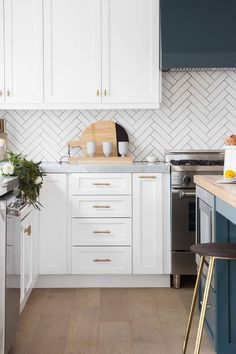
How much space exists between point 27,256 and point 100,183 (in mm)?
1008

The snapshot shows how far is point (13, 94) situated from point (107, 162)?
0.98 meters

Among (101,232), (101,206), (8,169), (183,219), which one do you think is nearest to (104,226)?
(101,232)

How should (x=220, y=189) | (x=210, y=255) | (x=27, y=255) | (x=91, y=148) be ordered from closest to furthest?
1. (x=210, y=255)
2. (x=220, y=189)
3. (x=27, y=255)
4. (x=91, y=148)

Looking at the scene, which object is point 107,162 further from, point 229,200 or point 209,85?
point 229,200

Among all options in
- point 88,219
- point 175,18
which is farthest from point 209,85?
point 88,219

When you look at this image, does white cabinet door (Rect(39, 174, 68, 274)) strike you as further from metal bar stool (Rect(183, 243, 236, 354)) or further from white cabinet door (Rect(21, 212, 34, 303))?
metal bar stool (Rect(183, 243, 236, 354))

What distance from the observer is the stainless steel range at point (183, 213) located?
440cm

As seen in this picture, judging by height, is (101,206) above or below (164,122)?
below

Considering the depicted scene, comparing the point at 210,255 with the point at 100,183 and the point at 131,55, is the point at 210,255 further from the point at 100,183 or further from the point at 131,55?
the point at 131,55

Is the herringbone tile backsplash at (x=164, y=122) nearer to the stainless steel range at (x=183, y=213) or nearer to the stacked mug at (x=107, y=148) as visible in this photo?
the stacked mug at (x=107, y=148)

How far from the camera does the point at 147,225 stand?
448 cm

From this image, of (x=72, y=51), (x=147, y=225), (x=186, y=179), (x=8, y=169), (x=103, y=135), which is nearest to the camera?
(x=8, y=169)

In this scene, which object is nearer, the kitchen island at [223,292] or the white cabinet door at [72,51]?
the kitchen island at [223,292]

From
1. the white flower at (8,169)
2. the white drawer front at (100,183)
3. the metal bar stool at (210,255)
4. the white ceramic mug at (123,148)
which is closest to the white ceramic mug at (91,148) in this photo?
the white ceramic mug at (123,148)
